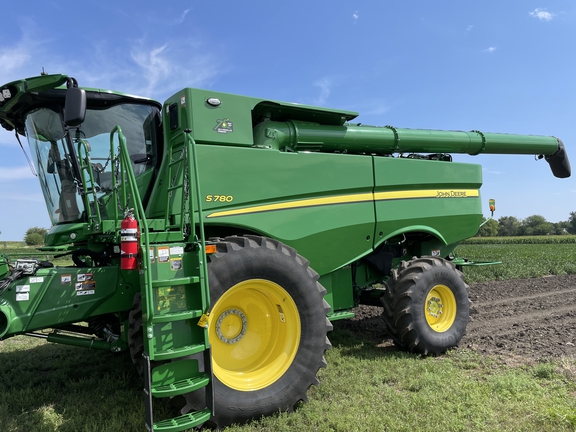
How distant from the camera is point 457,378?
429 centimetres

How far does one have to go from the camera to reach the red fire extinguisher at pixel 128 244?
312 cm

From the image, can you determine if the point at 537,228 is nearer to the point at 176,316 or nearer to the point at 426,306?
the point at 426,306

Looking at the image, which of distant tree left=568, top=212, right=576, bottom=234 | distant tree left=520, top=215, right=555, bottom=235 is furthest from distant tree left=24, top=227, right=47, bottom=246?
distant tree left=568, top=212, right=576, bottom=234

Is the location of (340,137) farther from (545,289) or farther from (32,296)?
(545,289)

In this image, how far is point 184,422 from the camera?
298 cm

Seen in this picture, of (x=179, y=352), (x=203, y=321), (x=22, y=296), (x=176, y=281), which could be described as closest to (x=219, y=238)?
(x=176, y=281)

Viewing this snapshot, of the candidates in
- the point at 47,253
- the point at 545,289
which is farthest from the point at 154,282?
the point at 545,289

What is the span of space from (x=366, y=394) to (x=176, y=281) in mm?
2099

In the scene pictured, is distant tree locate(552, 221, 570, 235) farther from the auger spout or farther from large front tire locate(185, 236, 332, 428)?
large front tire locate(185, 236, 332, 428)

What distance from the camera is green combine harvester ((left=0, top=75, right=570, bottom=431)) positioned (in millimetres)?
3301

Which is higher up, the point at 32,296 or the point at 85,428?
the point at 32,296

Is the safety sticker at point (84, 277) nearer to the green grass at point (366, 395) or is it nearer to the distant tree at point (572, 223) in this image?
the green grass at point (366, 395)

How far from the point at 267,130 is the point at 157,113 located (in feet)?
4.10

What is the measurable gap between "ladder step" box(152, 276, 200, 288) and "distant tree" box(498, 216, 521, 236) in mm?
79926
